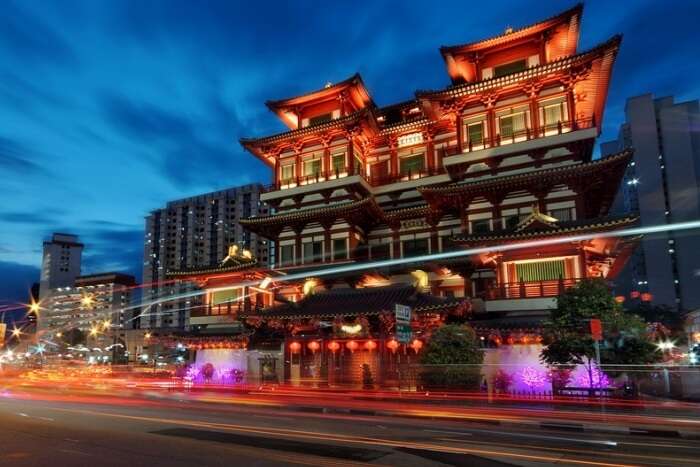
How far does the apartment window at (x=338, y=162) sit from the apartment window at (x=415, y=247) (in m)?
7.50

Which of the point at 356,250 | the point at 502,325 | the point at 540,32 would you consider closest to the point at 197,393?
the point at 356,250

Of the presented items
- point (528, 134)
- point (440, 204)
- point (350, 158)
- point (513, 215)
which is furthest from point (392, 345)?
point (350, 158)

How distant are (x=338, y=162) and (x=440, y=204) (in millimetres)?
9543

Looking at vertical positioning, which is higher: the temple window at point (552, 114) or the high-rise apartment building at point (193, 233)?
the high-rise apartment building at point (193, 233)

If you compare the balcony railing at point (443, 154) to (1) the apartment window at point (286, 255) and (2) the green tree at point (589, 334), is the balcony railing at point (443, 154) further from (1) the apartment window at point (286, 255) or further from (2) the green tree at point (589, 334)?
(2) the green tree at point (589, 334)

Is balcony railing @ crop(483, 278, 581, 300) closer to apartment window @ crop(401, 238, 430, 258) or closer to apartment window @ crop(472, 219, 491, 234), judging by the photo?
apartment window @ crop(472, 219, 491, 234)

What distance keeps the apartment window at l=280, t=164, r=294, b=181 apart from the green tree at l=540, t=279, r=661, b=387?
78.9ft

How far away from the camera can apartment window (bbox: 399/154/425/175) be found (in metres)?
38.2

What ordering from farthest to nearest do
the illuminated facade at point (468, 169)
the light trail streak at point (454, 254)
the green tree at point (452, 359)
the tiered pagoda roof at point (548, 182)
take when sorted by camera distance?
the illuminated facade at point (468, 169) → the tiered pagoda roof at point (548, 182) → the light trail streak at point (454, 254) → the green tree at point (452, 359)

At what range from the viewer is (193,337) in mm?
35188

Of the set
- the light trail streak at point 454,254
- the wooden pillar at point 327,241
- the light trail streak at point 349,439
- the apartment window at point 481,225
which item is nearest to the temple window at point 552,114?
the apartment window at point 481,225

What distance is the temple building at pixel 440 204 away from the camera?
27109 millimetres

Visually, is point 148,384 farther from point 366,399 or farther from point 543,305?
point 543,305

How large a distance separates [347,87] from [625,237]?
22347mm
